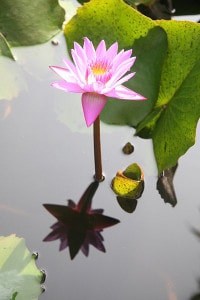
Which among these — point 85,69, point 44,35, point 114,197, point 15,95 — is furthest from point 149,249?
point 44,35

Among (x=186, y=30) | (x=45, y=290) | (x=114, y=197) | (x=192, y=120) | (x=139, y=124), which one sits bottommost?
(x=45, y=290)

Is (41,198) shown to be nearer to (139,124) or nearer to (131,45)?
(139,124)

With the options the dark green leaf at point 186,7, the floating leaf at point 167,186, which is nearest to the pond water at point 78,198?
the floating leaf at point 167,186

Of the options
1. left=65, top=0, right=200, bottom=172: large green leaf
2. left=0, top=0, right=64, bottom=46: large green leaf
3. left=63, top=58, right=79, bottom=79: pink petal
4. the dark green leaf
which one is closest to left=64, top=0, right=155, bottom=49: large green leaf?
left=65, top=0, right=200, bottom=172: large green leaf

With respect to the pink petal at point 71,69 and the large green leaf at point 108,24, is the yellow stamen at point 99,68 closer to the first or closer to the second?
the pink petal at point 71,69

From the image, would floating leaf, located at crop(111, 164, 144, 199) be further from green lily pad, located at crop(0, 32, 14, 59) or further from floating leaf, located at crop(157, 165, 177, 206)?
green lily pad, located at crop(0, 32, 14, 59)
